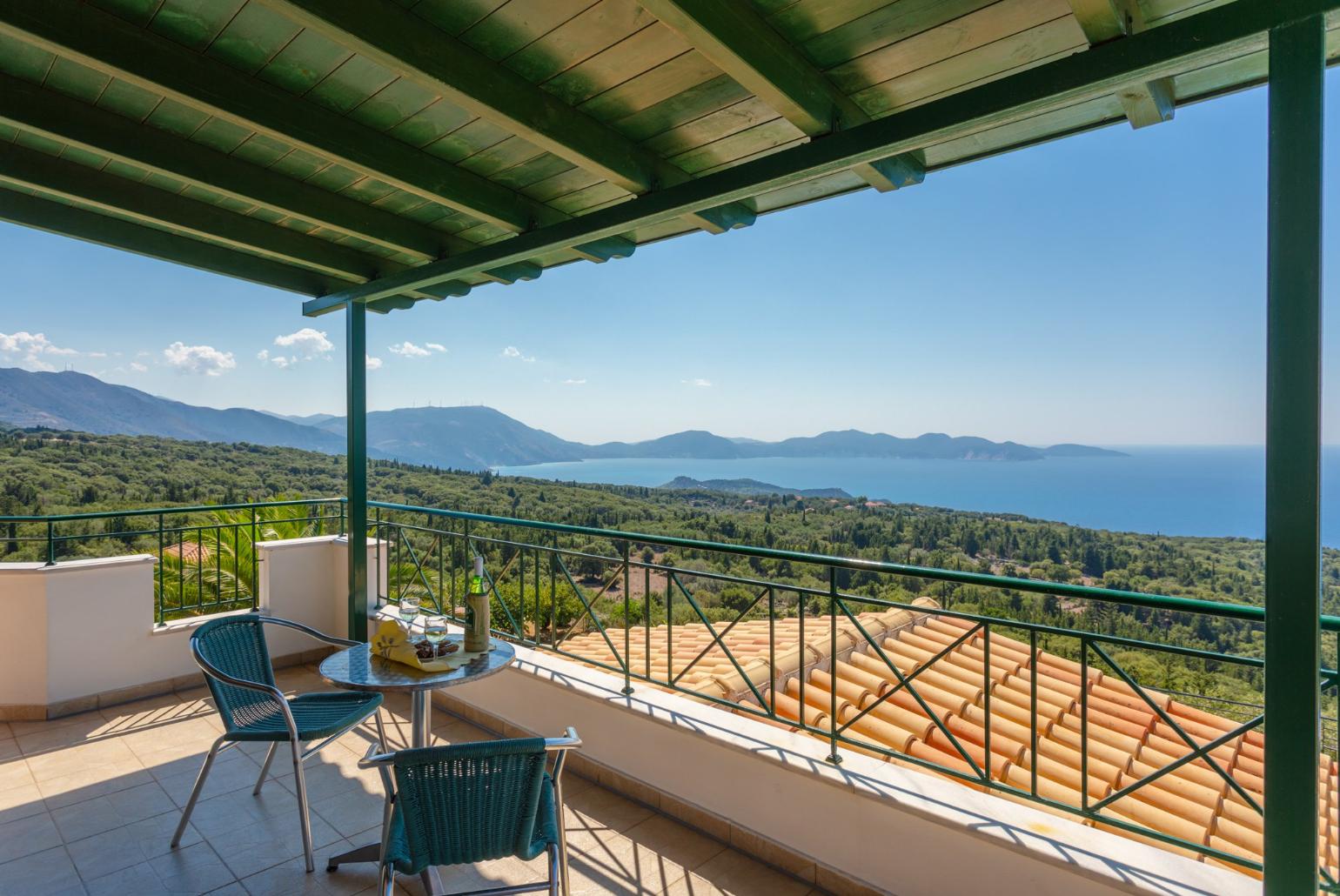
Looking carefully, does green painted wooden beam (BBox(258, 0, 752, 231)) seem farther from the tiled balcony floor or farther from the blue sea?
the blue sea

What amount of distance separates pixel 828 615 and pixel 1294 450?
1.65 metres

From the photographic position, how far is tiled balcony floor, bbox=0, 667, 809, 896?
7.64 feet

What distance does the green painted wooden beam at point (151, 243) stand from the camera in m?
2.97

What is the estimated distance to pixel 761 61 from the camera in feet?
5.70

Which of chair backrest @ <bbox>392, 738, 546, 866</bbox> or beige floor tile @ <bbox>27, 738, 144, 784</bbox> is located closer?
chair backrest @ <bbox>392, 738, 546, 866</bbox>

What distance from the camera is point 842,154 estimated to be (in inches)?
80.7

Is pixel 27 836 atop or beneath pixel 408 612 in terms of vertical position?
beneath

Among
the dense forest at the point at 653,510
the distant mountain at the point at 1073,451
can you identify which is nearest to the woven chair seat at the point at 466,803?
the dense forest at the point at 653,510

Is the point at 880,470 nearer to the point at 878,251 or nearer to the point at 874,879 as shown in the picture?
the point at 878,251

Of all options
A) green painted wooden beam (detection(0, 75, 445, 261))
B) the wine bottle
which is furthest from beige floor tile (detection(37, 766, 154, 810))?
green painted wooden beam (detection(0, 75, 445, 261))

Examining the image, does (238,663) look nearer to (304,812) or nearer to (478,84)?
(304,812)

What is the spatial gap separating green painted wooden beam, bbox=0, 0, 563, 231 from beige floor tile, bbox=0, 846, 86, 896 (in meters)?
2.58

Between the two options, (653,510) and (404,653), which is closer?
(404,653)

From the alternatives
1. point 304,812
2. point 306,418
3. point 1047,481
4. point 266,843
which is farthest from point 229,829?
point 306,418
